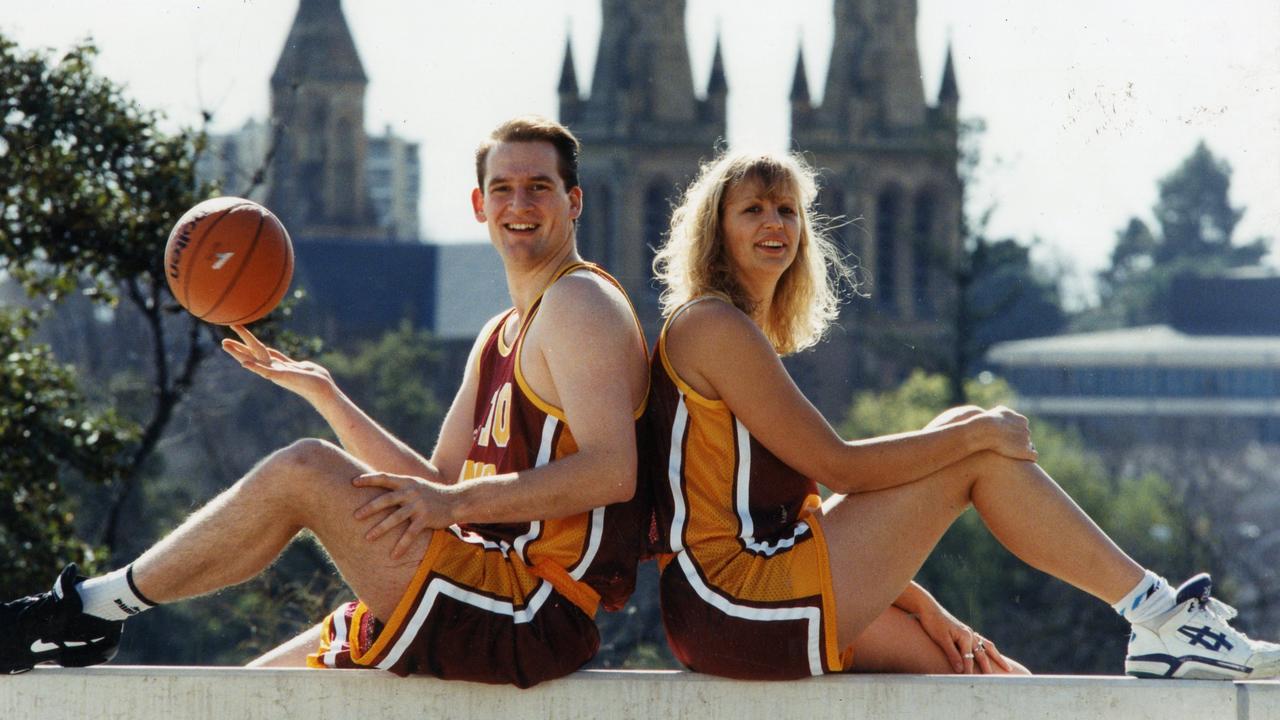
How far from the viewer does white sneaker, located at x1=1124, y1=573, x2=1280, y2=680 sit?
3.62 meters

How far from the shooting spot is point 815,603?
3541mm

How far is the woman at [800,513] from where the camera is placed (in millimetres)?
3559

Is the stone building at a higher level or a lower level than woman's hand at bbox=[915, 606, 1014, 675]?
higher

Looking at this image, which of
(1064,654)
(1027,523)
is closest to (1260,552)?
(1064,654)

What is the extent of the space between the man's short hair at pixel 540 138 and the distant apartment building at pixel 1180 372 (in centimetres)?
4931

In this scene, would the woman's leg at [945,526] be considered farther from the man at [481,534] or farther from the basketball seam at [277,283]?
the basketball seam at [277,283]

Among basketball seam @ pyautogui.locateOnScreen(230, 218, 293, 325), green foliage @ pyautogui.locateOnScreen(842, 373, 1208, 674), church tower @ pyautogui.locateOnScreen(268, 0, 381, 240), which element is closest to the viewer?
basketball seam @ pyautogui.locateOnScreen(230, 218, 293, 325)

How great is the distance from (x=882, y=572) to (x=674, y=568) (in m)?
0.44

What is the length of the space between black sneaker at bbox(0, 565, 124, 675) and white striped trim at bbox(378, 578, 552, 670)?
59cm

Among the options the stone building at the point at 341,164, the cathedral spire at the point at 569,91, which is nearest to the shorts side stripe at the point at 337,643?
the stone building at the point at 341,164

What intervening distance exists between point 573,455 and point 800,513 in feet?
1.76

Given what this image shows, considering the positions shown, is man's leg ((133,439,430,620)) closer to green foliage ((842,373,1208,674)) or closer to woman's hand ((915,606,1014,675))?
woman's hand ((915,606,1014,675))

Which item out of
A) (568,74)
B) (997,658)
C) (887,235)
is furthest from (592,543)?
(887,235)

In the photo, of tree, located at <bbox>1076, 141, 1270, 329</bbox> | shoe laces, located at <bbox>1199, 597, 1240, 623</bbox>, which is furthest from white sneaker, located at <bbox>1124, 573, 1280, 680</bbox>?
tree, located at <bbox>1076, 141, 1270, 329</bbox>
